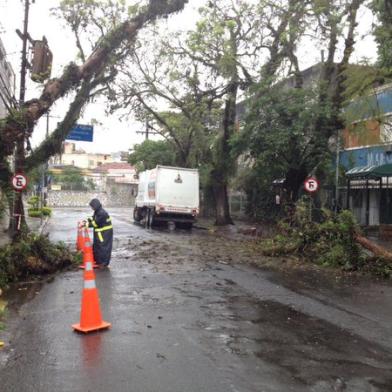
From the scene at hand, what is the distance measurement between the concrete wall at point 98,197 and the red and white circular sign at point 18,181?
45.9 m

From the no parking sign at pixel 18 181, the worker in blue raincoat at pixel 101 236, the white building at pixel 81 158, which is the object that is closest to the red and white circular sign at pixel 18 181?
the no parking sign at pixel 18 181

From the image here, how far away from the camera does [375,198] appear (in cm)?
2656

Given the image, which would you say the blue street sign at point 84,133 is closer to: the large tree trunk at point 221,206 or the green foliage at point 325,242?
the large tree trunk at point 221,206

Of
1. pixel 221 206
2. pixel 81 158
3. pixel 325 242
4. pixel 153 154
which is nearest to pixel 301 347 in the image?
pixel 325 242

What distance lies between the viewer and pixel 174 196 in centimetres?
2662

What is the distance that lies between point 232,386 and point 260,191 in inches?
1189

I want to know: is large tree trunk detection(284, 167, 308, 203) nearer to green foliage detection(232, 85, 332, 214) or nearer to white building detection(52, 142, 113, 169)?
green foliage detection(232, 85, 332, 214)

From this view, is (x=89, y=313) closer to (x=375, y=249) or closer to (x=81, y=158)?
(x=375, y=249)

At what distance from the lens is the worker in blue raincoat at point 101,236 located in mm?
12234

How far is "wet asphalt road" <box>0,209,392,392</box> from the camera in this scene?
4961 millimetres

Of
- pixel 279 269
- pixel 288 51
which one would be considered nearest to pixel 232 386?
pixel 279 269

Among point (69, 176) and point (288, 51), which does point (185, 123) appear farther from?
point (69, 176)

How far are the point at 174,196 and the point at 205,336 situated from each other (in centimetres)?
2022

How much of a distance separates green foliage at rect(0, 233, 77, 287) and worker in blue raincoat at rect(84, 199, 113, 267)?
27.8 inches
